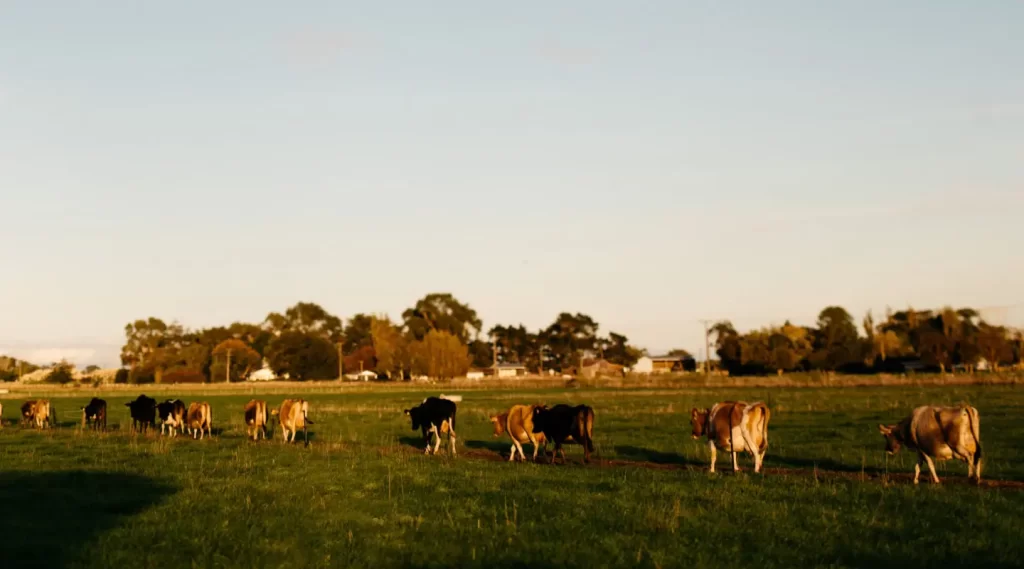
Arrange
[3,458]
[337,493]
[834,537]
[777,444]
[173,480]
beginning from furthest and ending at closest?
[777,444] < [3,458] < [173,480] < [337,493] < [834,537]

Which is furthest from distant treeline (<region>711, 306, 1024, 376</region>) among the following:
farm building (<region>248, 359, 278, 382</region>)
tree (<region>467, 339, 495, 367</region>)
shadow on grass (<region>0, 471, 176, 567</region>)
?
shadow on grass (<region>0, 471, 176, 567</region>)

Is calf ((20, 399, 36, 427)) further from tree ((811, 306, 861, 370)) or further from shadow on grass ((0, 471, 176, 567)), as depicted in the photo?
tree ((811, 306, 861, 370))

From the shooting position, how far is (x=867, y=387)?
71.3m

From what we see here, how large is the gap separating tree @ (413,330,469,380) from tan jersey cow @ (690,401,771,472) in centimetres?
11506

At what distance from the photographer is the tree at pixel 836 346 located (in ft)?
413

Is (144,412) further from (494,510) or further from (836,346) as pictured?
(836,346)

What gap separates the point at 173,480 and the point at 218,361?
469ft

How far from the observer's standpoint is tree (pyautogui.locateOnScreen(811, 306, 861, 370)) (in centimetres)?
12575

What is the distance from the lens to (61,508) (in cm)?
1620

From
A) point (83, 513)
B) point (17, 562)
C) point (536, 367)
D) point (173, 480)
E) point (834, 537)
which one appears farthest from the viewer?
point (536, 367)

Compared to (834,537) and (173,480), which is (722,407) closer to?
(834,537)

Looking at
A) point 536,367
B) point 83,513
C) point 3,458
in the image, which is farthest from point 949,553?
point 536,367

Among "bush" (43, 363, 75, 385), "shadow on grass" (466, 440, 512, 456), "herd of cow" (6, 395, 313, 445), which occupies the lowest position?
"shadow on grass" (466, 440, 512, 456)

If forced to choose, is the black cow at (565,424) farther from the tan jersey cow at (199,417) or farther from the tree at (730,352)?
the tree at (730,352)
